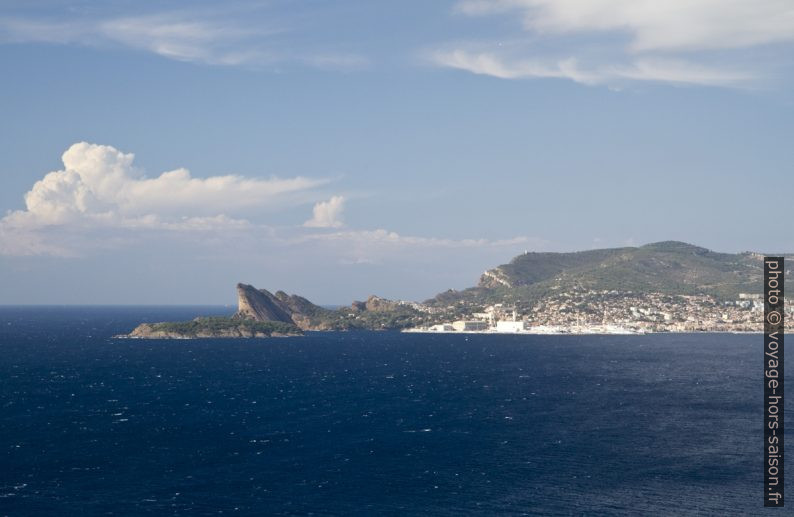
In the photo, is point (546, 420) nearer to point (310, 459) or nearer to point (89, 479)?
point (310, 459)

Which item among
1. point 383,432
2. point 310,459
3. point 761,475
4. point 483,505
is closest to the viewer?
point 483,505

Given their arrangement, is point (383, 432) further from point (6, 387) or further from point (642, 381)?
point (6, 387)

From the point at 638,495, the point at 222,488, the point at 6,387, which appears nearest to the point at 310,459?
the point at 222,488

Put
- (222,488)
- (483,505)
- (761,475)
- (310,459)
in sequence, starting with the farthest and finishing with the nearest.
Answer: (310,459) → (761,475) → (222,488) → (483,505)

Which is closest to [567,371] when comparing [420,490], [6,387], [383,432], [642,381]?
[642,381]

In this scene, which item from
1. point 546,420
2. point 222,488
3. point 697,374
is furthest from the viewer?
point 697,374

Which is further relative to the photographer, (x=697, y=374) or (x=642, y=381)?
(x=697, y=374)
